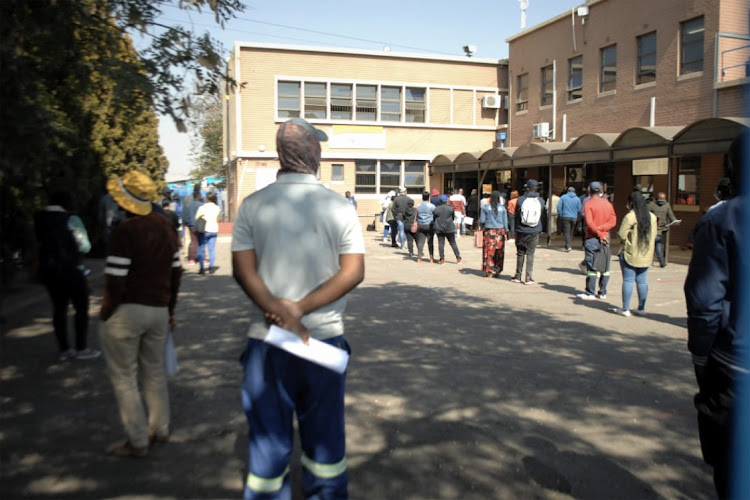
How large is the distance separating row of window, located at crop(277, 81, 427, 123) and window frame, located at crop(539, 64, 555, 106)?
6103 mm

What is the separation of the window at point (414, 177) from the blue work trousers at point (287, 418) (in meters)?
28.3

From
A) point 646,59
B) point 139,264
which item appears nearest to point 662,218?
point 646,59

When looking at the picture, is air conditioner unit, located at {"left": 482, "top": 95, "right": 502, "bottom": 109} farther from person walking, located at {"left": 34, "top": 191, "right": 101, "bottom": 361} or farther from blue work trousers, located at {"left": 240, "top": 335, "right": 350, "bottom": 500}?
blue work trousers, located at {"left": 240, "top": 335, "right": 350, "bottom": 500}

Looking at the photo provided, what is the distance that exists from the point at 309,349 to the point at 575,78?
24298mm

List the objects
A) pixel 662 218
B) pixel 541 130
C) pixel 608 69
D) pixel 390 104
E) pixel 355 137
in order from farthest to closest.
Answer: pixel 390 104, pixel 355 137, pixel 541 130, pixel 608 69, pixel 662 218

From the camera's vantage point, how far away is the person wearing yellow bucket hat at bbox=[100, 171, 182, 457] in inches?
160

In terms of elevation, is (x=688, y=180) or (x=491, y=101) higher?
(x=491, y=101)

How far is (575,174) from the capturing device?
23578 mm

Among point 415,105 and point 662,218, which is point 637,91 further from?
point 415,105

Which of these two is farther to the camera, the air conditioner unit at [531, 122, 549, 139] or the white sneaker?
the air conditioner unit at [531, 122, 549, 139]

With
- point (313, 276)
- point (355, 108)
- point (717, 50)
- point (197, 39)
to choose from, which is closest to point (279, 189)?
point (313, 276)

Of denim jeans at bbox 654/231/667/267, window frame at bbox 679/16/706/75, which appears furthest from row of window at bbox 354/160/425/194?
denim jeans at bbox 654/231/667/267

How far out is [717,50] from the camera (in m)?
17.7

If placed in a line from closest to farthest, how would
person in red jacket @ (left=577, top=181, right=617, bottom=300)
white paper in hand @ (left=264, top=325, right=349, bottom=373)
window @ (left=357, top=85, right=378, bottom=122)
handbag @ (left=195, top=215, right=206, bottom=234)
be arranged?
white paper in hand @ (left=264, top=325, right=349, bottom=373)
person in red jacket @ (left=577, top=181, right=617, bottom=300)
handbag @ (left=195, top=215, right=206, bottom=234)
window @ (left=357, top=85, right=378, bottom=122)
